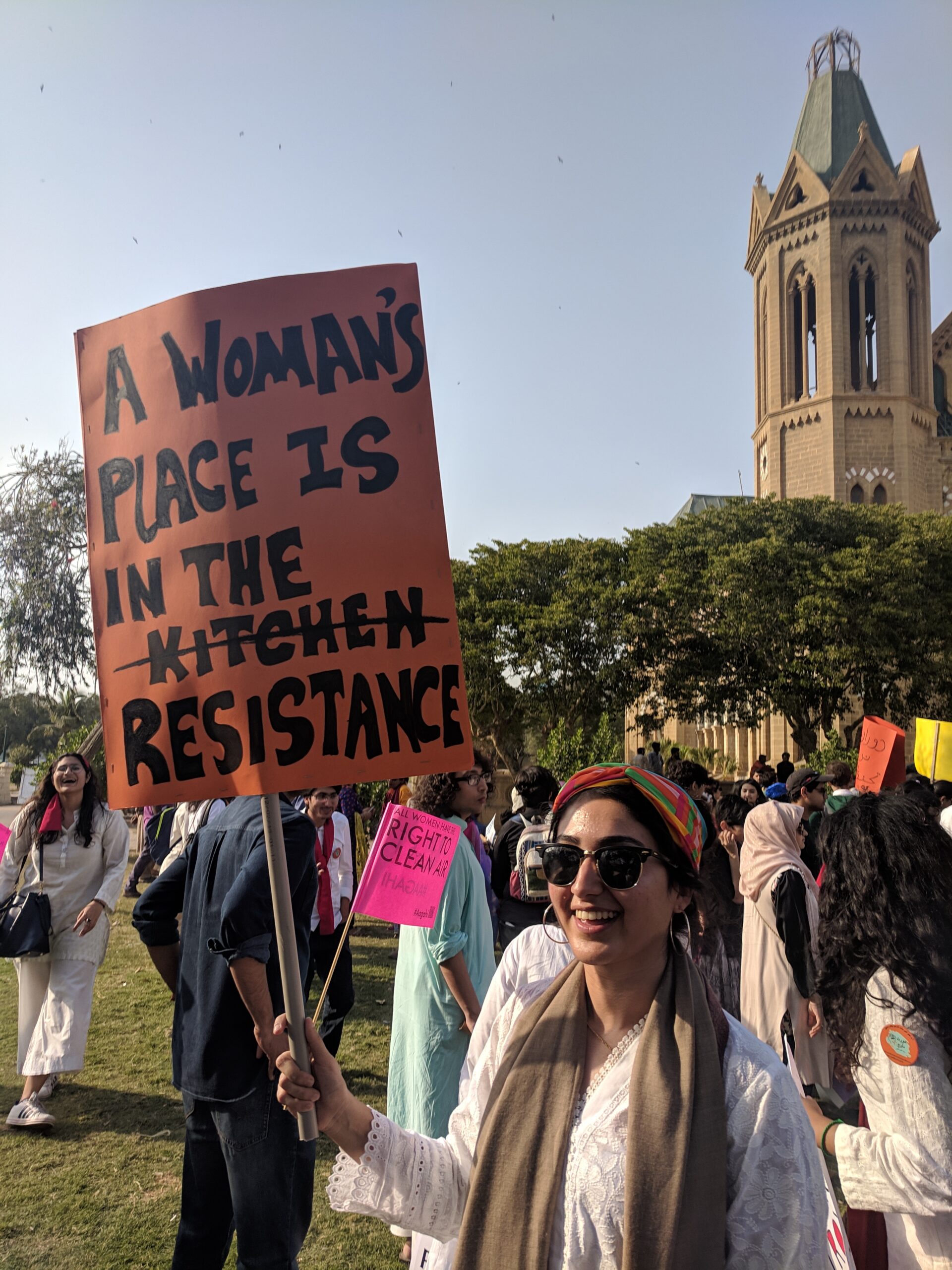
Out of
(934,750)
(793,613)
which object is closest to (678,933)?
(934,750)

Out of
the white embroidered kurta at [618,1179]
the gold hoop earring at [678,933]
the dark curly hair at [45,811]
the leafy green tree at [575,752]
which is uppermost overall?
the gold hoop earring at [678,933]

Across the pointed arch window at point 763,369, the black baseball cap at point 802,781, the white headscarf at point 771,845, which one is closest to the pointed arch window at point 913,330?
the pointed arch window at point 763,369

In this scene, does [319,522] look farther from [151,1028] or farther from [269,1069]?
[151,1028]

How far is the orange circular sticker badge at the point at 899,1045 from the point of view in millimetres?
2381

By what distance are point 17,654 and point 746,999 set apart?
13.3m

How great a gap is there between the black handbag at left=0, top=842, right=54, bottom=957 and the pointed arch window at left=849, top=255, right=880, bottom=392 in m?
48.5

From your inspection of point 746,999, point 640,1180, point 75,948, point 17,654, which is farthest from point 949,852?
point 17,654

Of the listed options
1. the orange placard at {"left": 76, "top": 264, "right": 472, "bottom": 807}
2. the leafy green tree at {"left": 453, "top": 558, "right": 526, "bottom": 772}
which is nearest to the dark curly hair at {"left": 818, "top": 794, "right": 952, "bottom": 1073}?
the orange placard at {"left": 76, "top": 264, "right": 472, "bottom": 807}

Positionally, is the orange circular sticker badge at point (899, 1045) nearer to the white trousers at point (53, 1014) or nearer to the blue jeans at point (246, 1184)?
the blue jeans at point (246, 1184)

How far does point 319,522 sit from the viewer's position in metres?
2.25

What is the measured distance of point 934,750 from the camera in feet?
31.0

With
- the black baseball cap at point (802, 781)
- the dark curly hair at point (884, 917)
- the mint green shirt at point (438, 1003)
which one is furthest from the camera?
the black baseball cap at point (802, 781)

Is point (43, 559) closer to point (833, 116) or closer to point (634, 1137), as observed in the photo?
point (634, 1137)

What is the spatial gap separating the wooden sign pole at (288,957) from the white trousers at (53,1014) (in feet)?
14.4
